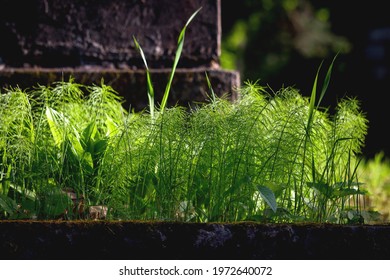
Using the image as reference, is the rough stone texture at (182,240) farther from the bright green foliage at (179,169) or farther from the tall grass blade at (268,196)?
the bright green foliage at (179,169)

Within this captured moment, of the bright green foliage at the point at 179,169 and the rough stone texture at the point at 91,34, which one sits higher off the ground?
the rough stone texture at the point at 91,34

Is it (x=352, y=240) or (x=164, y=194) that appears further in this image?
(x=164, y=194)

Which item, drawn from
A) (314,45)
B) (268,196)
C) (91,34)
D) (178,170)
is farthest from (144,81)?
(314,45)

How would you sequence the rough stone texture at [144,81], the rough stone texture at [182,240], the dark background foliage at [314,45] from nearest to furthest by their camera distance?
1. the rough stone texture at [182,240]
2. the rough stone texture at [144,81]
3. the dark background foliage at [314,45]

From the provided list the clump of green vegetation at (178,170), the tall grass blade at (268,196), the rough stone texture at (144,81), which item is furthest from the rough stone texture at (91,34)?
the tall grass blade at (268,196)

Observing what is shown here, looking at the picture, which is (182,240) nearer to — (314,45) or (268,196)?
(268,196)

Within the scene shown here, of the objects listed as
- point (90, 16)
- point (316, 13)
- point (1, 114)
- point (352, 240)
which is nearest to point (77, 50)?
point (90, 16)

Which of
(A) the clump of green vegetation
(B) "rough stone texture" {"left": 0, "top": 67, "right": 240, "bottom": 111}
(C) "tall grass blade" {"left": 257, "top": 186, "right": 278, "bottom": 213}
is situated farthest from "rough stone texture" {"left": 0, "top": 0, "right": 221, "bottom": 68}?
(C) "tall grass blade" {"left": 257, "top": 186, "right": 278, "bottom": 213}

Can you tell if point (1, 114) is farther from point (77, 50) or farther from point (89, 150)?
point (77, 50)
